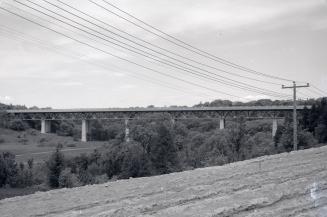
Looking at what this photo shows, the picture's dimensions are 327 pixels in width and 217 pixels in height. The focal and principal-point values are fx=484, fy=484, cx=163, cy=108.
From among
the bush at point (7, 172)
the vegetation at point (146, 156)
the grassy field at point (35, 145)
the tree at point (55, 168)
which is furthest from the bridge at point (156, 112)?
the bush at point (7, 172)

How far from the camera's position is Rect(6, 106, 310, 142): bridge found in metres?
91.3

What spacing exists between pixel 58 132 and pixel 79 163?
64355mm

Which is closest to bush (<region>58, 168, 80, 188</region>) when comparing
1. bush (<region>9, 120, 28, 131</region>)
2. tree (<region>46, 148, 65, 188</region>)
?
tree (<region>46, 148, 65, 188</region>)

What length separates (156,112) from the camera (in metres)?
99.2

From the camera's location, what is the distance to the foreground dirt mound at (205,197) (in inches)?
360

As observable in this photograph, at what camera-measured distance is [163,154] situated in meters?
60.9

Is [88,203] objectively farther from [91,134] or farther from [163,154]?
[91,134]

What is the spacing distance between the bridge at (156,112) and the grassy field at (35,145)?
207 inches

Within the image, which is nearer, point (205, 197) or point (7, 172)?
point (205, 197)

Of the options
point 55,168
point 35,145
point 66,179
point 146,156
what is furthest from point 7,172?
point 35,145

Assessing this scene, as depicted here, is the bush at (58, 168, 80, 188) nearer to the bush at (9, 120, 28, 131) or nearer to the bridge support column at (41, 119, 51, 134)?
the bridge support column at (41, 119, 51, 134)

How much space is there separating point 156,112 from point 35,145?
81.3ft

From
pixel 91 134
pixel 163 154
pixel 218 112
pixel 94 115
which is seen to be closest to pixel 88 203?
pixel 163 154

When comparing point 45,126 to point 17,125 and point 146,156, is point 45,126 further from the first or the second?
point 146,156
